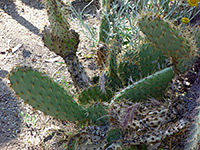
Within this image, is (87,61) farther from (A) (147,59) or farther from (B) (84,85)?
(A) (147,59)

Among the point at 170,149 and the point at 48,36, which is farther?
the point at 48,36

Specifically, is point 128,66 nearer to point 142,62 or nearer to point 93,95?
point 142,62

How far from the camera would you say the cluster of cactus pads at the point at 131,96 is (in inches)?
65.4

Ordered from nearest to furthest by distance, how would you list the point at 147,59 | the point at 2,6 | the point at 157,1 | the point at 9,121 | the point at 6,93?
the point at 147,59 → the point at 9,121 → the point at 6,93 → the point at 157,1 → the point at 2,6

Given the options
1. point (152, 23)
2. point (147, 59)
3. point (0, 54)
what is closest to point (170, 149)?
point (147, 59)

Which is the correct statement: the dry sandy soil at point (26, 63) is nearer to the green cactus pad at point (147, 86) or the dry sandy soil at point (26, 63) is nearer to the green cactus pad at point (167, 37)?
the green cactus pad at point (147, 86)

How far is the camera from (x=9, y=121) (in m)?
2.52

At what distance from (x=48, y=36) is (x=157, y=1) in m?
1.55

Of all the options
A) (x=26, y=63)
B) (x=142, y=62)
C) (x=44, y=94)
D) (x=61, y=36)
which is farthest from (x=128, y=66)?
(x=26, y=63)

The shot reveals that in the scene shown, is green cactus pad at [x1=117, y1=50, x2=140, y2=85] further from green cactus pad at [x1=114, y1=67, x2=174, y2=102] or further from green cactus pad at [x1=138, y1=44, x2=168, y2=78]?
green cactus pad at [x1=114, y1=67, x2=174, y2=102]

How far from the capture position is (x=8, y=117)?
2.56 metres

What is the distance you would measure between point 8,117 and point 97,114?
1134 mm

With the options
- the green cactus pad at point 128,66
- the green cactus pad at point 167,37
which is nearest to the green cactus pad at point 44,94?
the green cactus pad at point 128,66

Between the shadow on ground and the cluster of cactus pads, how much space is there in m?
0.69
